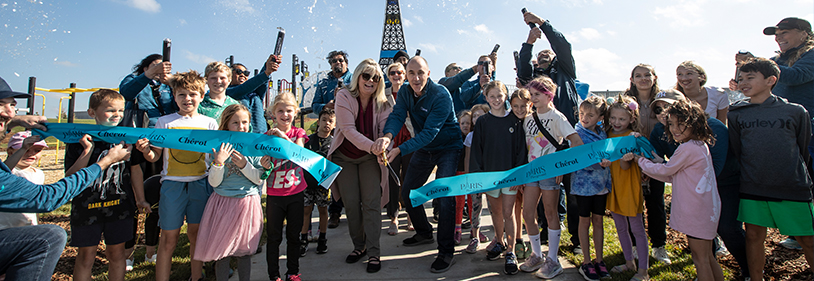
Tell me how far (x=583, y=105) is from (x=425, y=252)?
2.23 m

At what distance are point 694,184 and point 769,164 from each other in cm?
66

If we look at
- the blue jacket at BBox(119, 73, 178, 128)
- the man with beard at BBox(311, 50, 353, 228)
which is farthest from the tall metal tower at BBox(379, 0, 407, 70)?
the blue jacket at BBox(119, 73, 178, 128)

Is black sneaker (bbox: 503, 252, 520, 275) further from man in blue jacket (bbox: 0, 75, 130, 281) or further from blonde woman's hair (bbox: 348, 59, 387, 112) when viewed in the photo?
man in blue jacket (bbox: 0, 75, 130, 281)

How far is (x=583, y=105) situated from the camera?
3.65 m

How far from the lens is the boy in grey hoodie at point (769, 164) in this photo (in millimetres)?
2836

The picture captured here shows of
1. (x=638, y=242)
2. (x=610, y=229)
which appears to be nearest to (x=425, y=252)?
(x=638, y=242)

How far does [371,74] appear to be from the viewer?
3.77m

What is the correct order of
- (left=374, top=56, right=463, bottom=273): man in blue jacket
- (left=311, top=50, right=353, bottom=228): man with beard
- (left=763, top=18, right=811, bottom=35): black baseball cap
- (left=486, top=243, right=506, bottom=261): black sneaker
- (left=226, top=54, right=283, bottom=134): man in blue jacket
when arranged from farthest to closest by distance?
(left=311, top=50, right=353, bottom=228): man with beard < (left=226, top=54, right=283, bottom=134): man in blue jacket < (left=763, top=18, right=811, bottom=35): black baseball cap < (left=486, top=243, right=506, bottom=261): black sneaker < (left=374, top=56, right=463, bottom=273): man in blue jacket

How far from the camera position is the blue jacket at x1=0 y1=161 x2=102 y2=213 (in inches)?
85.3

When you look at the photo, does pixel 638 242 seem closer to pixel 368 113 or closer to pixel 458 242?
pixel 458 242


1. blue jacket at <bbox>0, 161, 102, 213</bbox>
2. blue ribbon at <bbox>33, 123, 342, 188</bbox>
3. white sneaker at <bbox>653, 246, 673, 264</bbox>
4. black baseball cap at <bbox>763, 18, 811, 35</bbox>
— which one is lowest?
white sneaker at <bbox>653, 246, 673, 264</bbox>

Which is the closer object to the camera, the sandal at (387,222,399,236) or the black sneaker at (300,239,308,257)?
the black sneaker at (300,239,308,257)

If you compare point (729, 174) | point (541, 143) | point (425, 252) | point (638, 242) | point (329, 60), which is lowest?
point (425, 252)

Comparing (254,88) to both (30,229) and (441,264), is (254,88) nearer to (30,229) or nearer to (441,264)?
(30,229)
